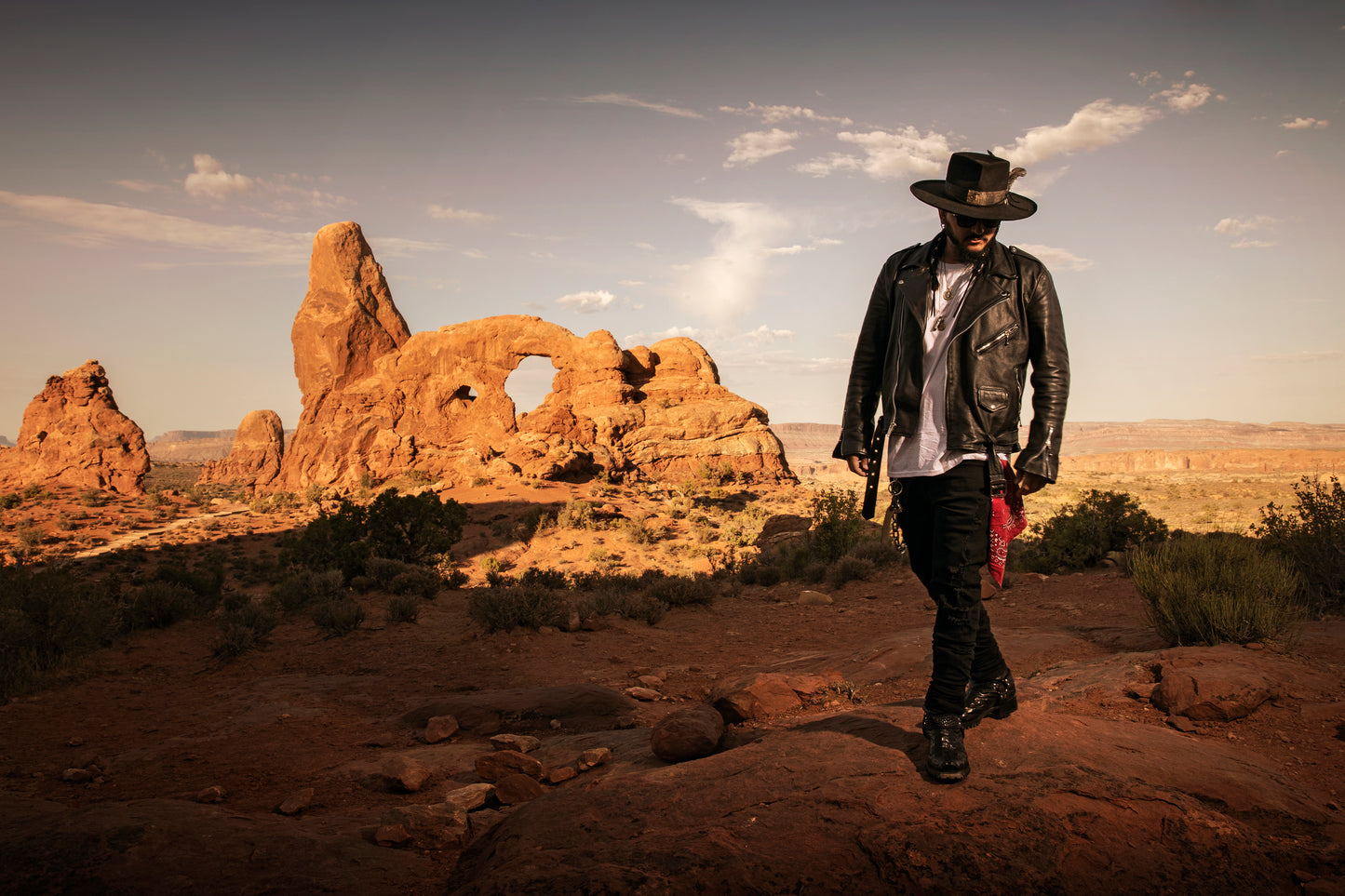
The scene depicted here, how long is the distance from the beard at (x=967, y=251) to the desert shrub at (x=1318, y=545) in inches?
221

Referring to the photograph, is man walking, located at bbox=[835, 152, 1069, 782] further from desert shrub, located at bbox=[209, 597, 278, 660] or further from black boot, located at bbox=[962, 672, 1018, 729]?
desert shrub, located at bbox=[209, 597, 278, 660]

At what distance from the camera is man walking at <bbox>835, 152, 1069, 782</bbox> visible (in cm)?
279

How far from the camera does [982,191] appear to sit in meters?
2.82

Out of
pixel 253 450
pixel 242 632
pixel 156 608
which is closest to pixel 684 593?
pixel 242 632

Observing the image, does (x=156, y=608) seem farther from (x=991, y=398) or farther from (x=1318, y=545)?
(x=1318, y=545)

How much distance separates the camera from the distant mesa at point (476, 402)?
30188 mm

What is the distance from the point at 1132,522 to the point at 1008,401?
11.0 meters

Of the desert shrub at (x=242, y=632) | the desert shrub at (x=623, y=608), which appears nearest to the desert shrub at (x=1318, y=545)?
the desert shrub at (x=623, y=608)

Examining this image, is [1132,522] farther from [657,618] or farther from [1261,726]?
[1261,726]

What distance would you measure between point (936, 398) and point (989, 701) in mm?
1323

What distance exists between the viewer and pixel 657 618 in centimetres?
986

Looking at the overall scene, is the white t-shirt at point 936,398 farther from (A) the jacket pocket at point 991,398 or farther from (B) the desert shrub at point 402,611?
(B) the desert shrub at point 402,611

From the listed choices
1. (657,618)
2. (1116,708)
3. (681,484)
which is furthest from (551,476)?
(1116,708)

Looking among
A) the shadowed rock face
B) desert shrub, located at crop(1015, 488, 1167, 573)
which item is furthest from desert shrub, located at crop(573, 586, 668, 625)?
the shadowed rock face
